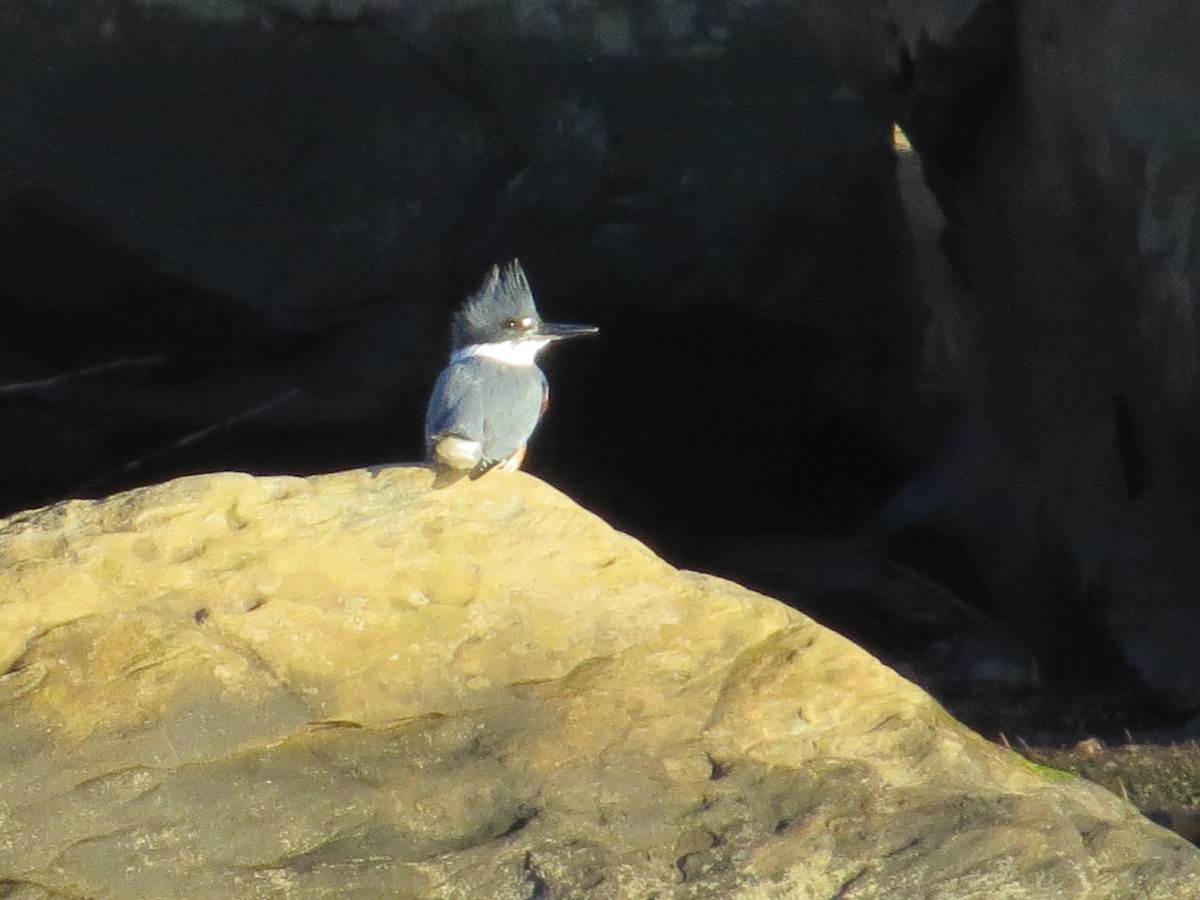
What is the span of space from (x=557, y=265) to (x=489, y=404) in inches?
139

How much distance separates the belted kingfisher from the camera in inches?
176

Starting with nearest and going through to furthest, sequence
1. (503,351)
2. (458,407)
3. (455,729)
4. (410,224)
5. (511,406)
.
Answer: (455,729) < (458,407) < (511,406) < (503,351) < (410,224)

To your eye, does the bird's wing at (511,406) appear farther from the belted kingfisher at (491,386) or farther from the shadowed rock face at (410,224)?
the shadowed rock face at (410,224)

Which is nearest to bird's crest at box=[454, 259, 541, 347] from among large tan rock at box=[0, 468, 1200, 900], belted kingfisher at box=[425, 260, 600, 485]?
belted kingfisher at box=[425, 260, 600, 485]

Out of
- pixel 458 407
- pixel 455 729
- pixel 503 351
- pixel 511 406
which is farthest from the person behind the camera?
pixel 503 351

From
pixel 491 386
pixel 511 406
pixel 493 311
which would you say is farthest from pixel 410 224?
pixel 511 406

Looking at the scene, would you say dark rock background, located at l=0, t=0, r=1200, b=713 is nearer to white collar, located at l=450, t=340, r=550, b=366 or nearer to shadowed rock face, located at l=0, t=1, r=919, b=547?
shadowed rock face, located at l=0, t=1, r=919, b=547

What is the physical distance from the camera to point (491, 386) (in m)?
4.89

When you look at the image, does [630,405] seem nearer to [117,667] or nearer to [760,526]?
[760,526]

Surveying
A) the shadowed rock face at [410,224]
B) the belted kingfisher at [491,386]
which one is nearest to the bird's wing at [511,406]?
the belted kingfisher at [491,386]

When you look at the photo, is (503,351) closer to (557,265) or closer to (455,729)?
(455,729)

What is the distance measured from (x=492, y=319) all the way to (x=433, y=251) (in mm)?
2869

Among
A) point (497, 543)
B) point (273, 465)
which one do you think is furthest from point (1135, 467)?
point (273, 465)

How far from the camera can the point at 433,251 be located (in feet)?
26.9
